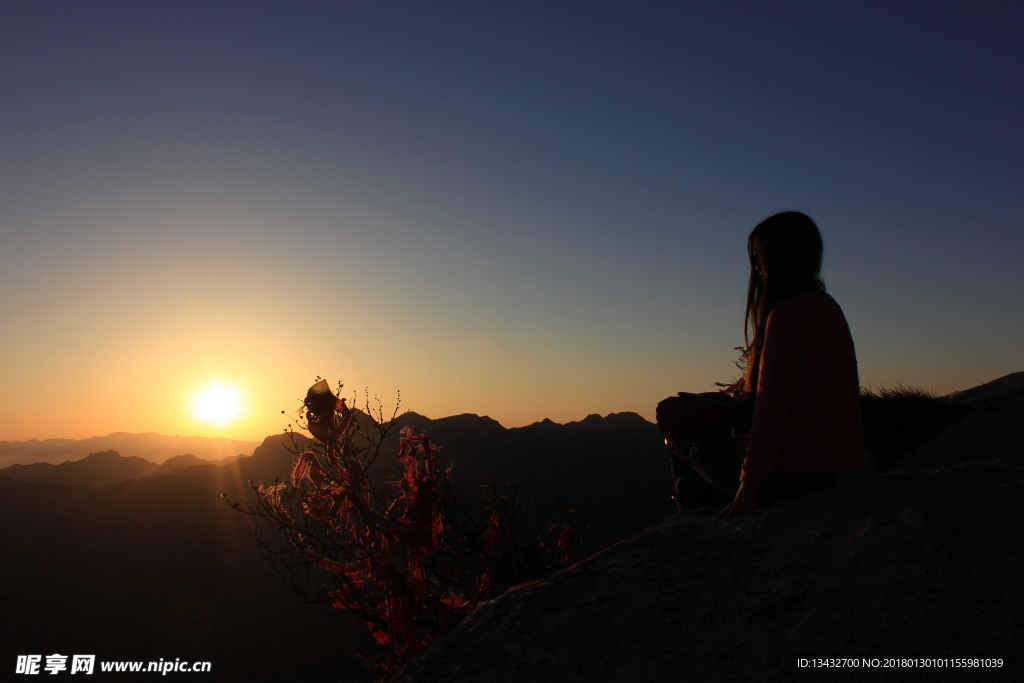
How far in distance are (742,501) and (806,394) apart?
70 centimetres

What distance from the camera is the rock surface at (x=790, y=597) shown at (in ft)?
6.93

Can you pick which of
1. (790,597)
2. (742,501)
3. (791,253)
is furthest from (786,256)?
(790,597)

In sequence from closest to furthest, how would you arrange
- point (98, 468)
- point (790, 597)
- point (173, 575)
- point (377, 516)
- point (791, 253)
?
point (790, 597)
point (791, 253)
point (377, 516)
point (173, 575)
point (98, 468)

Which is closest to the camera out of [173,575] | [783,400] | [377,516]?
[783,400]

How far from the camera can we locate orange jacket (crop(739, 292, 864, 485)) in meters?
3.05

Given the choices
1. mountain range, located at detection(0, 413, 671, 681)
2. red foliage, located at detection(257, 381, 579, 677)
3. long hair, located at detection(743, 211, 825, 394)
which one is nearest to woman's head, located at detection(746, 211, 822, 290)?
long hair, located at detection(743, 211, 825, 394)

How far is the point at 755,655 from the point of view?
A: 222 cm

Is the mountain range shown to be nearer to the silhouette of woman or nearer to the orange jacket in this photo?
the silhouette of woman

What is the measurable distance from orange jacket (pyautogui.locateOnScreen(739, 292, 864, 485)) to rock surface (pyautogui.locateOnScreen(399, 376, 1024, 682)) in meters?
0.24

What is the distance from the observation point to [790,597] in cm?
245

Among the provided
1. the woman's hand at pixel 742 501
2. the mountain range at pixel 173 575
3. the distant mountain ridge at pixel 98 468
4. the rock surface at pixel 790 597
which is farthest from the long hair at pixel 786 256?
the distant mountain ridge at pixel 98 468

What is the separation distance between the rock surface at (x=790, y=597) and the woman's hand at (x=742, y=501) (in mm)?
89

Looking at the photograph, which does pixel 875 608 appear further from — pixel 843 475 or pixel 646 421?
pixel 646 421

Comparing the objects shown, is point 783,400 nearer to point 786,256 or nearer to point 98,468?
point 786,256
